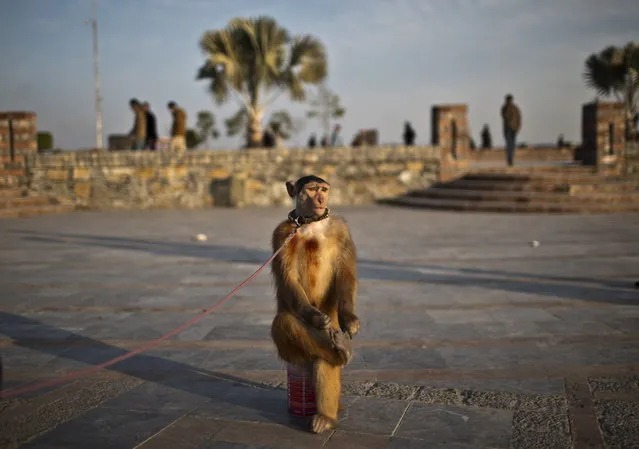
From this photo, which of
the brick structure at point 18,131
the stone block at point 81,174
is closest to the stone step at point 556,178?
the stone block at point 81,174

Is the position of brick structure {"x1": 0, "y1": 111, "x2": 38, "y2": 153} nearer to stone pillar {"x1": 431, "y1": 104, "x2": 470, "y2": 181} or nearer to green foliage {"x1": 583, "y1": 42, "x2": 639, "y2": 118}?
stone pillar {"x1": 431, "y1": 104, "x2": 470, "y2": 181}

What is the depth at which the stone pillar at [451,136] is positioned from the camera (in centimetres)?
1859

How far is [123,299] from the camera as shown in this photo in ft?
19.4

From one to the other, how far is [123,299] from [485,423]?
4.06 meters

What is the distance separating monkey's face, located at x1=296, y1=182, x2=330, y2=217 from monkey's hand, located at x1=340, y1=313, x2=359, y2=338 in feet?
1.71

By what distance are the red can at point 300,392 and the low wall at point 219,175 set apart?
14.9m

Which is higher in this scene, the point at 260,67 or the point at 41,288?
the point at 260,67

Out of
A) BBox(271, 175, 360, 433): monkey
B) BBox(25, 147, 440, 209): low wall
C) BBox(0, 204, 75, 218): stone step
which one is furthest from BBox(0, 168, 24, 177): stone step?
BBox(271, 175, 360, 433): monkey

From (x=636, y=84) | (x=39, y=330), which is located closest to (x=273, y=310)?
(x=39, y=330)

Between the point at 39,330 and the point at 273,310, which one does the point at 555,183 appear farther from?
the point at 39,330

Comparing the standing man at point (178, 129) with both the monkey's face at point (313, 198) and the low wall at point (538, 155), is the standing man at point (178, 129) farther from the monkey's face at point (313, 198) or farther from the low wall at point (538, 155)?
the low wall at point (538, 155)

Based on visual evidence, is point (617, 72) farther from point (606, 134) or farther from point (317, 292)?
point (317, 292)

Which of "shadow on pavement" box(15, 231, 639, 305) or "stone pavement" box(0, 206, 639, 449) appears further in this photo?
"shadow on pavement" box(15, 231, 639, 305)

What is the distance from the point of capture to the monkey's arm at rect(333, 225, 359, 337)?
2.88m
